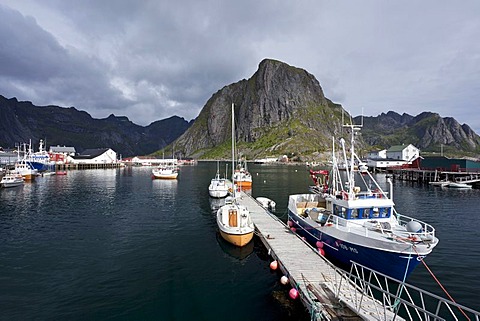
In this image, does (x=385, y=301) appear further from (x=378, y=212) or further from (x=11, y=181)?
(x=11, y=181)

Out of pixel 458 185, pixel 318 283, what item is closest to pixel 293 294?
pixel 318 283

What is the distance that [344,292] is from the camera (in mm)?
16266

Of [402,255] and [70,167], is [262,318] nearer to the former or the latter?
[402,255]

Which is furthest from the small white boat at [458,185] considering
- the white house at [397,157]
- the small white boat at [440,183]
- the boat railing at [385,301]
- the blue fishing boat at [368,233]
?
the boat railing at [385,301]

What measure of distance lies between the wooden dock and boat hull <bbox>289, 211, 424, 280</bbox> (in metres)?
1.82

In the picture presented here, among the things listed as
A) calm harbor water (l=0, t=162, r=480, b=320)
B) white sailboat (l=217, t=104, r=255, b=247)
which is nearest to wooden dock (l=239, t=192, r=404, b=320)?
calm harbor water (l=0, t=162, r=480, b=320)

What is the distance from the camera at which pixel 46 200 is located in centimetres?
5578

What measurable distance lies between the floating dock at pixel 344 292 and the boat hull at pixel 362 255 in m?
0.93

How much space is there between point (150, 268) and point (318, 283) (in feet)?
47.4

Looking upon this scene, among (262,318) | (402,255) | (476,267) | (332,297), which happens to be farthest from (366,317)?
(476,267)

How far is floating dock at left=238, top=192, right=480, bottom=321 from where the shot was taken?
13195 mm

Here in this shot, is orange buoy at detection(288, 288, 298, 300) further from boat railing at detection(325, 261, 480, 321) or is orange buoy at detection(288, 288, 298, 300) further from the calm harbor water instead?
boat railing at detection(325, 261, 480, 321)

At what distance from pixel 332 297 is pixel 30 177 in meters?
111

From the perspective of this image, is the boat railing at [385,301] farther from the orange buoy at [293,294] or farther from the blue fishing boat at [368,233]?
the orange buoy at [293,294]
